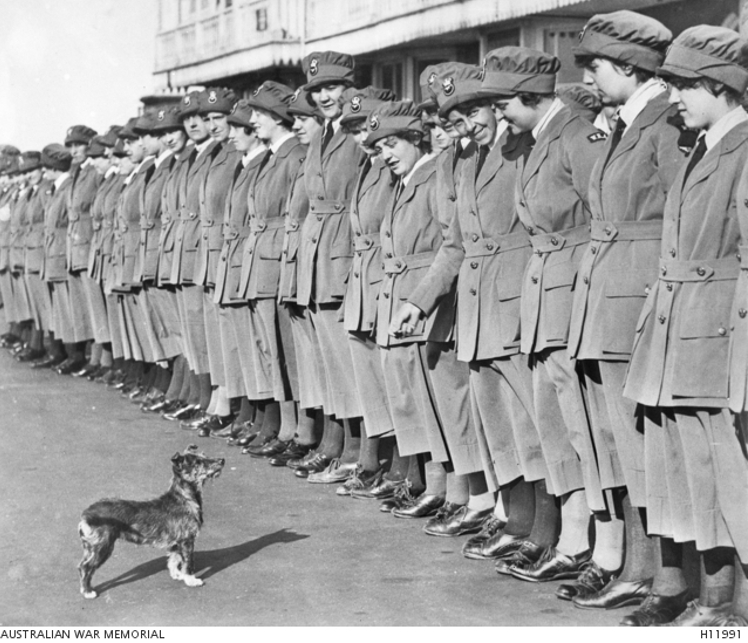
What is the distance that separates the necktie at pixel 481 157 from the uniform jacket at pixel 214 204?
12.5 ft

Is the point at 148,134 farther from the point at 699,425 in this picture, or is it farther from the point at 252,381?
the point at 699,425

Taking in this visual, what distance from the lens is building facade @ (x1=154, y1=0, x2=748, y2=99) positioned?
506 inches

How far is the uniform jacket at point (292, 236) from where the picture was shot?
28.7 feet

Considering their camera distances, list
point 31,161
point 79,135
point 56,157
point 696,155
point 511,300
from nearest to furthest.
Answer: point 696,155, point 511,300, point 79,135, point 56,157, point 31,161

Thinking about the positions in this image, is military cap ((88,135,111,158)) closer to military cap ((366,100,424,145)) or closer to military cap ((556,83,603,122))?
military cap ((366,100,424,145))

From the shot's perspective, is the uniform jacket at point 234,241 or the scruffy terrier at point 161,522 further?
the uniform jacket at point 234,241

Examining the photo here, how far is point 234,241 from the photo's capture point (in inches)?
381

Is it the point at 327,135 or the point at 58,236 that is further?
the point at 58,236

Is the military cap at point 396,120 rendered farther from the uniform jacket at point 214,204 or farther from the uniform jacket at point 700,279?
the uniform jacket at point 214,204

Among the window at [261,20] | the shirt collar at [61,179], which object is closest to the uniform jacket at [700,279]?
the shirt collar at [61,179]

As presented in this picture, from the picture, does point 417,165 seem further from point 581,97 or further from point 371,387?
point 371,387

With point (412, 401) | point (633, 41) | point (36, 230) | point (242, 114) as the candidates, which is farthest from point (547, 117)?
point (36, 230)

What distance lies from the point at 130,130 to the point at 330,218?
4.13 m

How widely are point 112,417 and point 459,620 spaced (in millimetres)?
6221
